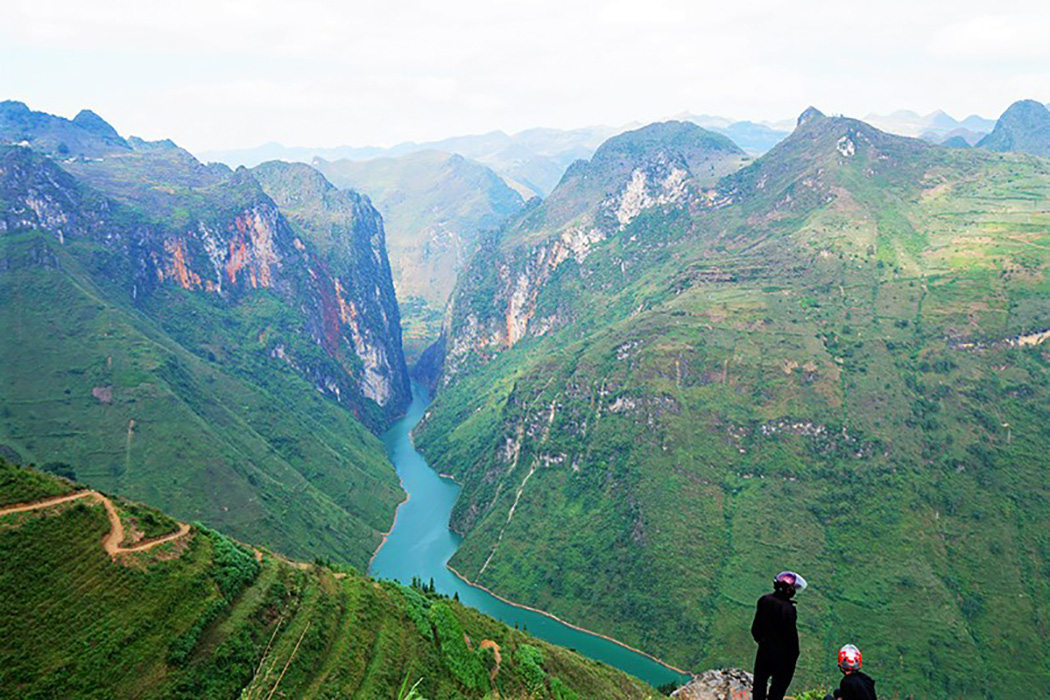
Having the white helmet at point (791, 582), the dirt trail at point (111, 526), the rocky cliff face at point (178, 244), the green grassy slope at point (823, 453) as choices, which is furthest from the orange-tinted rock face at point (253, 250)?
the white helmet at point (791, 582)

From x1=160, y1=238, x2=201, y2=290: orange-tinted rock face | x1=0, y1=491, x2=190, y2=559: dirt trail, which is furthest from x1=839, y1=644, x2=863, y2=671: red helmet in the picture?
x1=160, y1=238, x2=201, y2=290: orange-tinted rock face

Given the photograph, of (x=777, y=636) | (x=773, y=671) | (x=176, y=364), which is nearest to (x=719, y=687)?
(x=773, y=671)

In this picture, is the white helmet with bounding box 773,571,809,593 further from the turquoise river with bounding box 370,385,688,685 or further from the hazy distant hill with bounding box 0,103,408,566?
the hazy distant hill with bounding box 0,103,408,566

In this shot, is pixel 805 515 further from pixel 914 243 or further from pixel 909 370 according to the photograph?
pixel 914 243

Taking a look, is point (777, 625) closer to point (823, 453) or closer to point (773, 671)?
point (773, 671)

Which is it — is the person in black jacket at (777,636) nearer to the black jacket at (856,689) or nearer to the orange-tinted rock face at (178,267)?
the black jacket at (856,689)

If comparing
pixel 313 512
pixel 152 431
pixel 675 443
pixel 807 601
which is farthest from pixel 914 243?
pixel 152 431
